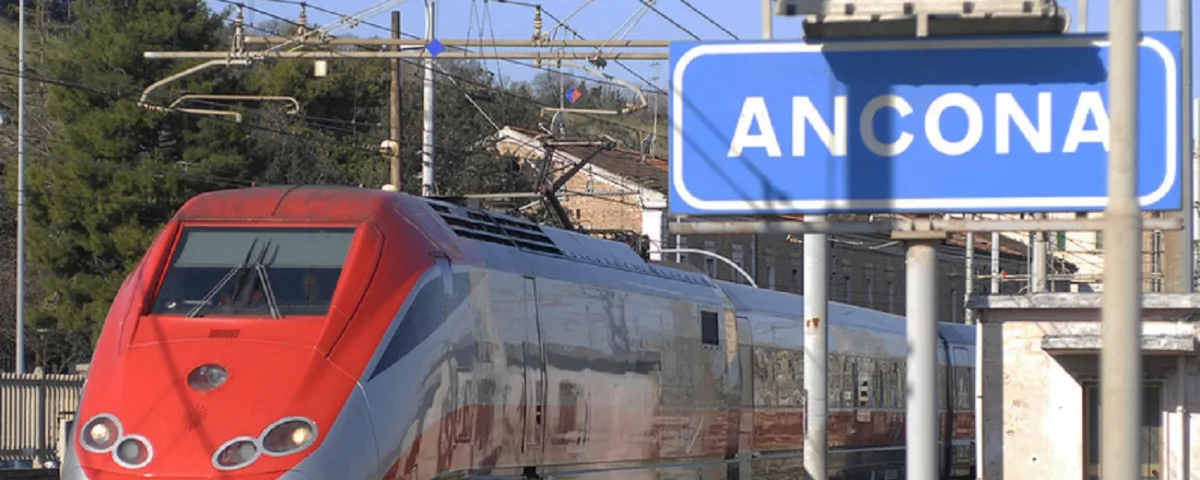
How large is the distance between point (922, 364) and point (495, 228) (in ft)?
23.2

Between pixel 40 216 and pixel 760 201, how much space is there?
1725 inches

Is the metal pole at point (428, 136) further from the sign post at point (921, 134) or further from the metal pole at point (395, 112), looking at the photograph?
the sign post at point (921, 134)

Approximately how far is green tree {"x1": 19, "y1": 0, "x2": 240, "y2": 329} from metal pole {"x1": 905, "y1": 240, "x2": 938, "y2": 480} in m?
40.0

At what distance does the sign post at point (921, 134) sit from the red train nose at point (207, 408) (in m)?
4.05

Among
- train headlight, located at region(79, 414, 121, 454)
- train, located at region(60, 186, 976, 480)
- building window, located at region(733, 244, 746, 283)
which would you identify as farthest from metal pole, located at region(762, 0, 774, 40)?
building window, located at region(733, 244, 746, 283)

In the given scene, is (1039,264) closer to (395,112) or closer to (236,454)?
(395,112)

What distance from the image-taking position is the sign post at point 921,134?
7543 mm

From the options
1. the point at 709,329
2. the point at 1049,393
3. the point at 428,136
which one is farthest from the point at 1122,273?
the point at 428,136

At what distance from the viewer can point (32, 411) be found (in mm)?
27000

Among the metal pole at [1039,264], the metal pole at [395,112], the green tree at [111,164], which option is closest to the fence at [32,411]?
the metal pole at [395,112]

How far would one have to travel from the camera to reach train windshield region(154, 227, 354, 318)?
11.8 m

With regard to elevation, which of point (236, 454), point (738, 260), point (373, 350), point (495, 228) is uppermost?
point (738, 260)

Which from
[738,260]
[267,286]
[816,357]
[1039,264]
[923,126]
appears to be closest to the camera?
[923,126]

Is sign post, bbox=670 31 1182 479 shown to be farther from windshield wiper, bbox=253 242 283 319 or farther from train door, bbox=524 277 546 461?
train door, bbox=524 277 546 461
